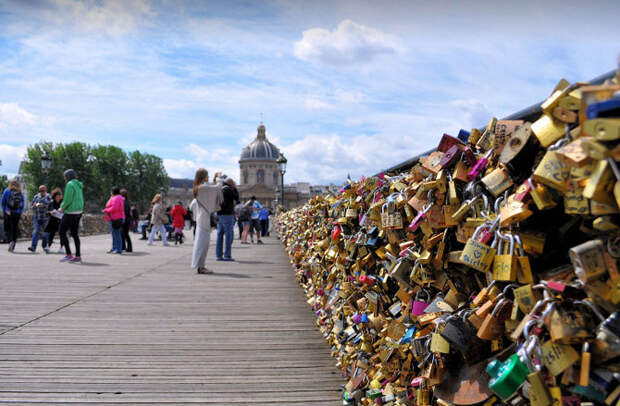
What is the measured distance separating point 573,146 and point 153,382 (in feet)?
10.9

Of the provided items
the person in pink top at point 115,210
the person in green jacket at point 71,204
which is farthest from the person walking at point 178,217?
the person in green jacket at point 71,204

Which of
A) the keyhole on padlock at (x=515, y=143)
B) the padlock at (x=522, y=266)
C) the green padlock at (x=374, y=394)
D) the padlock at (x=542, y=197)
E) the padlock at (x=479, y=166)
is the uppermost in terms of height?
the keyhole on padlock at (x=515, y=143)

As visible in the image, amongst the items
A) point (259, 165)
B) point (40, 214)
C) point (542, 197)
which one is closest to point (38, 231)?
point (40, 214)

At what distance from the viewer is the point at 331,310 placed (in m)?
4.79

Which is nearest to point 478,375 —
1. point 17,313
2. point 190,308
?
point 190,308

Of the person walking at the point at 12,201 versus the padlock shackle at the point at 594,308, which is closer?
the padlock shackle at the point at 594,308

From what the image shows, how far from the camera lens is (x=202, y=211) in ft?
33.3

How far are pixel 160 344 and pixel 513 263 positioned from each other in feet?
12.9

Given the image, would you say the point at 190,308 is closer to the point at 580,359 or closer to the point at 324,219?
the point at 324,219

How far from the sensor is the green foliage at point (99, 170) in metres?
84.6

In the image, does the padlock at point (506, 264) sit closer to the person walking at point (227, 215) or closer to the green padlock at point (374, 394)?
the green padlock at point (374, 394)

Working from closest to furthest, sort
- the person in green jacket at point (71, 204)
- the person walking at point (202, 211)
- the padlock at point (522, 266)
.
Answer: the padlock at point (522, 266) → the person walking at point (202, 211) → the person in green jacket at point (71, 204)

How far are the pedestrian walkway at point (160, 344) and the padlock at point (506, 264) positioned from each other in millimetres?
2237

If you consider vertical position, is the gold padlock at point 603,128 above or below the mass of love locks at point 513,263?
above
